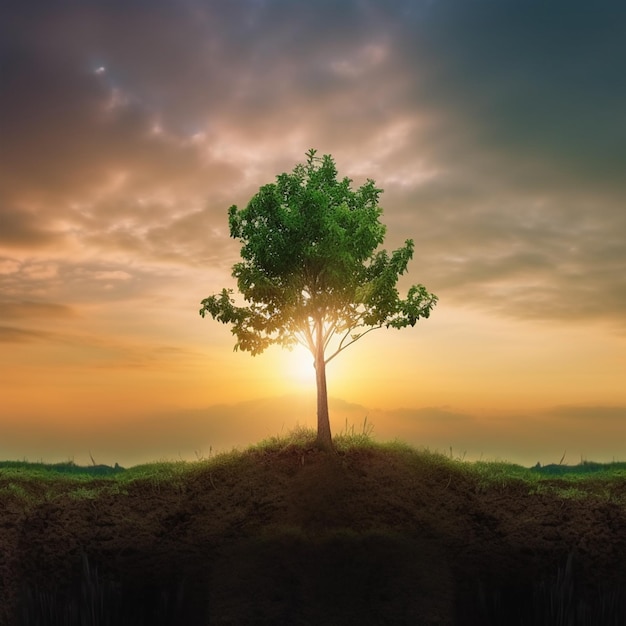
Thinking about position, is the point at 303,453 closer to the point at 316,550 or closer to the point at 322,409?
the point at 322,409

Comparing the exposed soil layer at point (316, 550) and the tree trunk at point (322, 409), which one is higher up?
the tree trunk at point (322, 409)

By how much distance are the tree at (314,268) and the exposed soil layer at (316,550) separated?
2905 mm

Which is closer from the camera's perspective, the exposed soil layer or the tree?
the exposed soil layer

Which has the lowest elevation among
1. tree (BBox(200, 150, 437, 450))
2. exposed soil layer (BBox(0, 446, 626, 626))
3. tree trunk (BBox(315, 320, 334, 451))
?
exposed soil layer (BBox(0, 446, 626, 626))

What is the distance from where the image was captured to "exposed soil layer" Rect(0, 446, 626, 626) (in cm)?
1019

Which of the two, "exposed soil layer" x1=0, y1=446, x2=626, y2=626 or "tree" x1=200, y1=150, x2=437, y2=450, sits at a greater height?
"tree" x1=200, y1=150, x2=437, y2=450

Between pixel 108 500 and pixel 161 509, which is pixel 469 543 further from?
pixel 108 500

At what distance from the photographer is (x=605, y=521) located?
47.8 ft

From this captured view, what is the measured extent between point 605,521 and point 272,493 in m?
7.08

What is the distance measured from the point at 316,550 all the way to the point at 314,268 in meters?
7.93

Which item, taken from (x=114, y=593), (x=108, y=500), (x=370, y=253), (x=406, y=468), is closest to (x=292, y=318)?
(x=370, y=253)

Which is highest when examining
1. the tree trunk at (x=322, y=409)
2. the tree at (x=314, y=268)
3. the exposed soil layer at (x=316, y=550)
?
the tree at (x=314, y=268)

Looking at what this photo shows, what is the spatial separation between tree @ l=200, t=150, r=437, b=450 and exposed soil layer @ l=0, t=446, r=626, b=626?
2905mm

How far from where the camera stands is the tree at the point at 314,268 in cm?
1767
